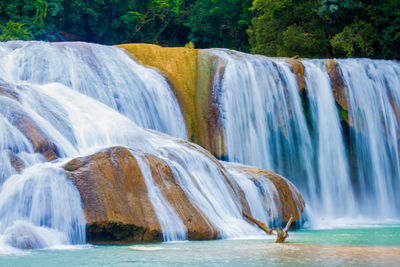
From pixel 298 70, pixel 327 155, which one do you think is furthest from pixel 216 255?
pixel 298 70

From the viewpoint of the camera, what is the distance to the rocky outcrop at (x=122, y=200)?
838 cm

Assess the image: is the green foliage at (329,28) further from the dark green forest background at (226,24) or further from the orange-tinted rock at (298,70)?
the orange-tinted rock at (298,70)

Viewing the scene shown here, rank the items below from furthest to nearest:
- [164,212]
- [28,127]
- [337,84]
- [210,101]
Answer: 1. [337,84]
2. [210,101]
3. [28,127]
4. [164,212]

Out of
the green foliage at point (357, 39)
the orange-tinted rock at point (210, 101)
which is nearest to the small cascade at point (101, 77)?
the orange-tinted rock at point (210, 101)

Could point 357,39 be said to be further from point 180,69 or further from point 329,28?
point 180,69

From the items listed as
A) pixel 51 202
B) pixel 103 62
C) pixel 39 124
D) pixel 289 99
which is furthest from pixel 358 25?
pixel 51 202

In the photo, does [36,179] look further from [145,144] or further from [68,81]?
[68,81]

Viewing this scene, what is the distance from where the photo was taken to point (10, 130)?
9.31 m

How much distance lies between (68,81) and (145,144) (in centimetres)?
468

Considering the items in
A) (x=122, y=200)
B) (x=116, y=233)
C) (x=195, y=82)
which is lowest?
(x=116, y=233)

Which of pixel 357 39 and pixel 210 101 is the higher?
pixel 357 39

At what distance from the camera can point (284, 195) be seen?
39.7 ft

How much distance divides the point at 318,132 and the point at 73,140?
8912 millimetres

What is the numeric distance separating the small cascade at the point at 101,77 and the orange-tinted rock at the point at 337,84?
5.27 m
